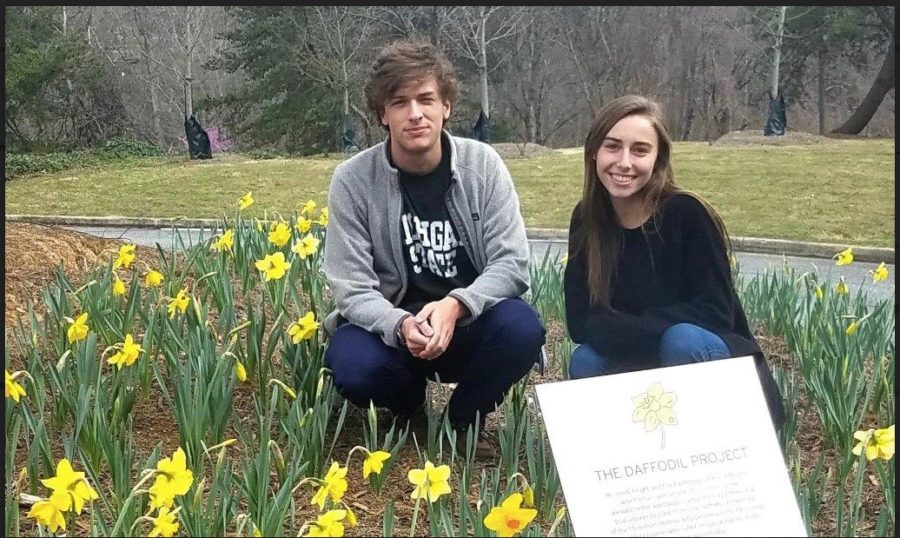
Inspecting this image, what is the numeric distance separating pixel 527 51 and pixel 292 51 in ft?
3.06

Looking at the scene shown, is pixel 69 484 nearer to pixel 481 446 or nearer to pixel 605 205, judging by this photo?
pixel 481 446

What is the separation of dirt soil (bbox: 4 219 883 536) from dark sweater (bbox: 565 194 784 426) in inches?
9.8

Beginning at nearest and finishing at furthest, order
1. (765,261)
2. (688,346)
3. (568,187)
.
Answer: (688,346), (765,261), (568,187)

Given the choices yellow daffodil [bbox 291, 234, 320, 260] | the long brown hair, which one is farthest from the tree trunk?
yellow daffodil [bbox 291, 234, 320, 260]

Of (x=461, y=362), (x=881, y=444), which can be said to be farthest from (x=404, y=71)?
(x=881, y=444)

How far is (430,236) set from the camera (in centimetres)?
166

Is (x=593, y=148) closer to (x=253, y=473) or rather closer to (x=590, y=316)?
(x=590, y=316)

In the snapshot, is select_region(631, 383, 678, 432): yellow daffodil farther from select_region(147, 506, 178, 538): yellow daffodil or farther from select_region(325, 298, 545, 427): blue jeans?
select_region(147, 506, 178, 538): yellow daffodil

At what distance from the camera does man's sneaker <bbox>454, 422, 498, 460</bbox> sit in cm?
162

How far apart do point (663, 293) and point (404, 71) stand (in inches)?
25.5

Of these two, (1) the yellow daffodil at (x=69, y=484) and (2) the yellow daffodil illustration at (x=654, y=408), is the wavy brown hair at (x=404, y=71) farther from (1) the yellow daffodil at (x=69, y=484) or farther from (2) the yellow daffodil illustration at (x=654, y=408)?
(1) the yellow daffodil at (x=69, y=484)

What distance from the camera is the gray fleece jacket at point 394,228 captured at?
63.4 inches

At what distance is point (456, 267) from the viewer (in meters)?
1.69

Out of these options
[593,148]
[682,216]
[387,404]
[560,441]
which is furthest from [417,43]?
[560,441]
